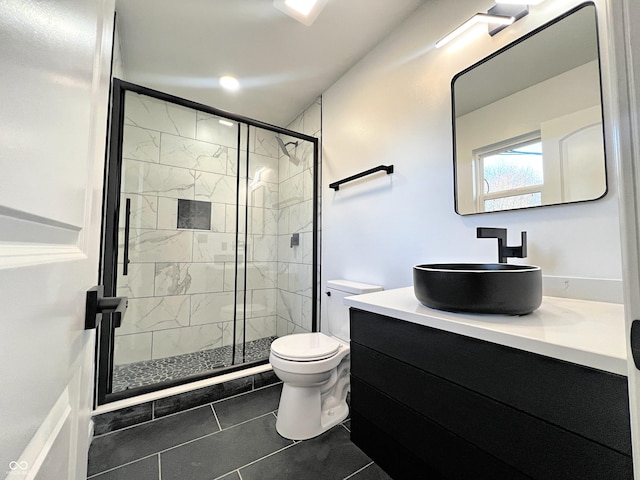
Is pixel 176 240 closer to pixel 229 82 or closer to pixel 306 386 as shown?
pixel 229 82

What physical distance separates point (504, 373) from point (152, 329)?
2.59 metres

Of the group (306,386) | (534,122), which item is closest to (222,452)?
(306,386)

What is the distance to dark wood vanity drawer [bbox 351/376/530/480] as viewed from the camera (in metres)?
0.79

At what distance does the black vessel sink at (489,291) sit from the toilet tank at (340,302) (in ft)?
2.74

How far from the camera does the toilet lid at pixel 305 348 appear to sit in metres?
1.48

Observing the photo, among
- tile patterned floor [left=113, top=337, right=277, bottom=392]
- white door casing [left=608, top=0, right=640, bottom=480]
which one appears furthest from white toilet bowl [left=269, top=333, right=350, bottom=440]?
white door casing [left=608, top=0, right=640, bottom=480]

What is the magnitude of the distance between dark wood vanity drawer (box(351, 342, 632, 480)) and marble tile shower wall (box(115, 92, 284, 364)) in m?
1.72

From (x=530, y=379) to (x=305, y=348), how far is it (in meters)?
1.12

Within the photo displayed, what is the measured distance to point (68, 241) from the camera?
16.7 inches

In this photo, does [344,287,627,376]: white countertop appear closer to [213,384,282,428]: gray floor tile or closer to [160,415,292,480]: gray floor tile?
[160,415,292,480]: gray floor tile

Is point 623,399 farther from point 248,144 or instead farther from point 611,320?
point 248,144

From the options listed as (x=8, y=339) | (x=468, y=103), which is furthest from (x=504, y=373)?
(x=468, y=103)

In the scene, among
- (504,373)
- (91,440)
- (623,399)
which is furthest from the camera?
(91,440)
